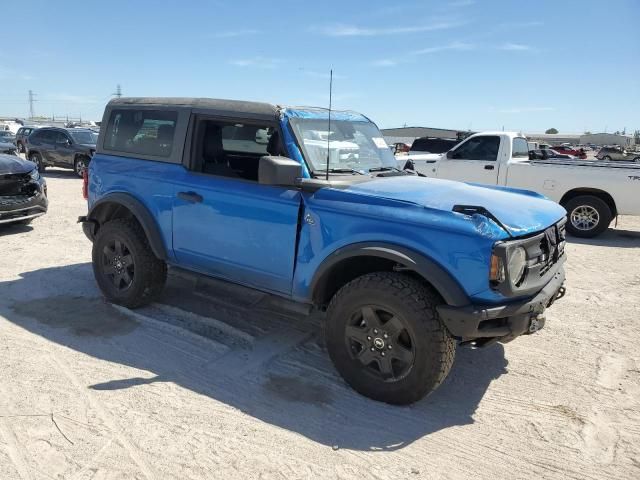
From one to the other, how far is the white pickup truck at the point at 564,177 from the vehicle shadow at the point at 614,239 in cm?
20

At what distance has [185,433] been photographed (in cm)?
304

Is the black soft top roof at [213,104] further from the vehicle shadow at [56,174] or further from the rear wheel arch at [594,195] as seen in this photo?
the vehicle shadow at [56,174]

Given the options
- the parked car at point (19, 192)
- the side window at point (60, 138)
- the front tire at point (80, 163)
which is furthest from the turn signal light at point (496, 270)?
the side window at point (60, 138)

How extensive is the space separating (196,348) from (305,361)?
3.06 ft

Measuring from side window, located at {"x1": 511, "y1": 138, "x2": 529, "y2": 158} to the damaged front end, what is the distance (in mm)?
8869

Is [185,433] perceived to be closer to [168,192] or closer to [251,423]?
[251,423]

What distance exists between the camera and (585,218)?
374 inches

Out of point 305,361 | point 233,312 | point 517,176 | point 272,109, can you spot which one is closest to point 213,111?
point 272,109

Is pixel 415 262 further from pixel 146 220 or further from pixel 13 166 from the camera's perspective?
pixel 13 166

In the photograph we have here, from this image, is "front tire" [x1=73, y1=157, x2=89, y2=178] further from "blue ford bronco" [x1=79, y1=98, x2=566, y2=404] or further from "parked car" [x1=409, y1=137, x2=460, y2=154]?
"blue ford bronco" [x1=79, y1=98, x2=566, y2=404]

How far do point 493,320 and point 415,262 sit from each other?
0.62 m

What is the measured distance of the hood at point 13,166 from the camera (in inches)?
309

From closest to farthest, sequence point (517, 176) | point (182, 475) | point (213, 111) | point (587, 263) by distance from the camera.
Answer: point (182, 475) → point (213, 111) → point (587, 263) → point (517, 176)

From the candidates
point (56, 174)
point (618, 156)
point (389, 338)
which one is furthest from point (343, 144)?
point (618, 156)
